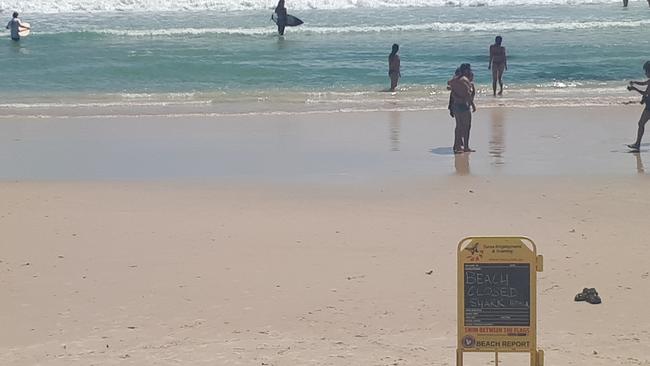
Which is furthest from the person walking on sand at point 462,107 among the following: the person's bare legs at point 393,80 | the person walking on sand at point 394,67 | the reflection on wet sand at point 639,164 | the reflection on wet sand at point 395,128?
the person's bare legs at point 393,80

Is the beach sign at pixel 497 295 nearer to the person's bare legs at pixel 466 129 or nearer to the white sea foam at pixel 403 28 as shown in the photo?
the person's bare legs at pixel 466 129

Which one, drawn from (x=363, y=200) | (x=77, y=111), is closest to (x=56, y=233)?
(x=363, y=200)

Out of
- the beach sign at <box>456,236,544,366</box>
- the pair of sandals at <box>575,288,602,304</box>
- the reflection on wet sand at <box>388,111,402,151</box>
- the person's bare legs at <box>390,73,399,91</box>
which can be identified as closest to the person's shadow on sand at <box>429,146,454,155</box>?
the reflection on wet sand at <box>388,111,402,151</box>

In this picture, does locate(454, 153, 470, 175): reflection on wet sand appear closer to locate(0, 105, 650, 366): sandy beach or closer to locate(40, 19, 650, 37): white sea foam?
locate(0, 105, 650, 366): sandy beach

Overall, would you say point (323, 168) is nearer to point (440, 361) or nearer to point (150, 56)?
point (440, 361)

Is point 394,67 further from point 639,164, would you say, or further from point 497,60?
point 639,164

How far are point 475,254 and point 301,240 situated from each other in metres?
4.15

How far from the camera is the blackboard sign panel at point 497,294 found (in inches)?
213

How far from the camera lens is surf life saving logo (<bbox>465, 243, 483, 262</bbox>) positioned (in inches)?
212

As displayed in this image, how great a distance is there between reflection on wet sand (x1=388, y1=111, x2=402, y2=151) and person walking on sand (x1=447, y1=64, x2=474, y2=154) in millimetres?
851

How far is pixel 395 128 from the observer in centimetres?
1672

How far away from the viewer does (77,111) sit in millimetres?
20031

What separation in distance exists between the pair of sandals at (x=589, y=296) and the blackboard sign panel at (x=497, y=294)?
7.39 feet

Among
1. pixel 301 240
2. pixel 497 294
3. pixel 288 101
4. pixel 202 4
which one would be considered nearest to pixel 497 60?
pixel 288 101
